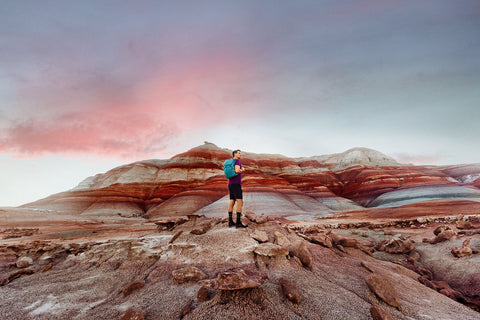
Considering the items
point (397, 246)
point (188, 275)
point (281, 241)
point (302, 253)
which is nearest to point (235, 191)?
point (281, 241)

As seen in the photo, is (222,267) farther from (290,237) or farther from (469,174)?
(469,174)

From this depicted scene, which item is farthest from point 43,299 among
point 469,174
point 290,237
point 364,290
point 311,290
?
point 469,174

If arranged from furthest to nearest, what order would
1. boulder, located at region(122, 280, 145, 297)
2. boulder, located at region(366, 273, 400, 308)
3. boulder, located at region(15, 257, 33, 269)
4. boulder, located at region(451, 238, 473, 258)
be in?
boulder, located at region(15, 257, 33, 269) → boulder, located at region(451, 238, 473, 258) → boulder, located at region(122, 280, 145, 297) → boulder, located at region(366, 273, 400, 308)

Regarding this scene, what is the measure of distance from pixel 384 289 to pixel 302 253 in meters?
1.55

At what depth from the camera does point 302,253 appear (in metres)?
4.75

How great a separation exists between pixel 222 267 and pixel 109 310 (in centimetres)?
202

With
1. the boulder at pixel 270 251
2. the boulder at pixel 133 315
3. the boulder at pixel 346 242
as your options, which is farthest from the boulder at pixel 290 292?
the boulder at pixel 346 242

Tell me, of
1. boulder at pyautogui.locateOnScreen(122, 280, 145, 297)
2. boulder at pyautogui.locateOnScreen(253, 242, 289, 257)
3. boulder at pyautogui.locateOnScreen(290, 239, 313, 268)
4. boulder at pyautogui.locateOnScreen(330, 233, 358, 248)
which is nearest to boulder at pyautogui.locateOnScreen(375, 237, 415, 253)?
boulder at pyautogui.locateOnScreen(330, 233, 358, 248)

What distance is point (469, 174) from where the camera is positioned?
155 ft

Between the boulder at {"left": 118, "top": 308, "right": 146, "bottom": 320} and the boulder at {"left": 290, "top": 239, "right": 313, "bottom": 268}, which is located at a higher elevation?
the boulder at {"left": 118, "top": 308, "right": 146, "bottom": 320}

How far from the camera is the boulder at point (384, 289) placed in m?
3.56

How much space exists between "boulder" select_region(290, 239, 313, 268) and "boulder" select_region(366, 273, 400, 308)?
1.10m

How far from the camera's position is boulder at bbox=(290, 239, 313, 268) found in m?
4.61

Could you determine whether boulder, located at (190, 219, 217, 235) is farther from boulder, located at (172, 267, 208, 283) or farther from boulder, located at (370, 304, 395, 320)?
boulder, located at (370, 304, 395, 320)
